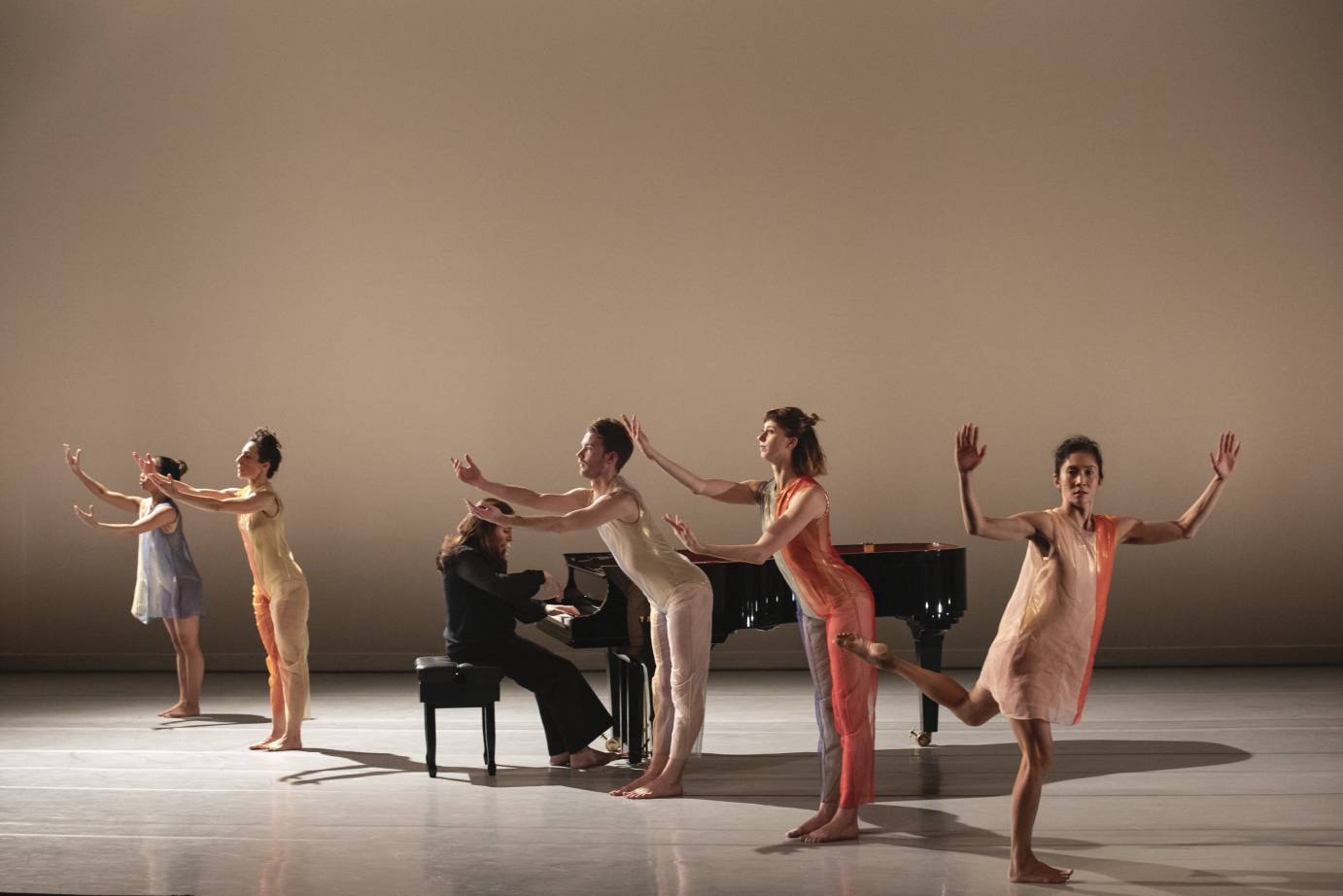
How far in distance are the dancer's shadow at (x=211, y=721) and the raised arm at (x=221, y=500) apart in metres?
1.51

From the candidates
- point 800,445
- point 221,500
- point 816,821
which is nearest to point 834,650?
point 816,821

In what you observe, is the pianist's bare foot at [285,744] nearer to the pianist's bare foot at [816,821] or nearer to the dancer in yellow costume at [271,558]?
the dancer in yellow costume at [271,558]

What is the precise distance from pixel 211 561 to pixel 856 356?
176 inches

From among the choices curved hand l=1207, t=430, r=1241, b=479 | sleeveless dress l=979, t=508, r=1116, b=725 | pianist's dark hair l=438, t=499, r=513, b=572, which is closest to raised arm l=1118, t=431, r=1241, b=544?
curved hand l=1207, t=430, r=1241, b=479

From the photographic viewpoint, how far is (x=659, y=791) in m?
5.50

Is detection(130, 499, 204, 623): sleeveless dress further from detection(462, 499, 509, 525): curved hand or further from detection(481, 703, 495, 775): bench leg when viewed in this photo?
detection(462, 499, 509, 525): curved hand

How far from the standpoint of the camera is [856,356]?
9.35 m

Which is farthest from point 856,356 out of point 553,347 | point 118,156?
point 118,156

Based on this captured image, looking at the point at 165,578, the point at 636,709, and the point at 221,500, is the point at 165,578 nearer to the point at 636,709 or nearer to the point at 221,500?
the point at 221,500

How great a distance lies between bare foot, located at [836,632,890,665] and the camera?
4.29m

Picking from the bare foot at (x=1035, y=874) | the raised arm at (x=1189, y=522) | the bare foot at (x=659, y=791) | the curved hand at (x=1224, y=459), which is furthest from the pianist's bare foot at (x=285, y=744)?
the curved hand at (x=1224, y=459)

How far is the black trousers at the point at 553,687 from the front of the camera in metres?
6.19

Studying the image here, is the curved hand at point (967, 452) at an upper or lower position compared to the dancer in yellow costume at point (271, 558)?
upper

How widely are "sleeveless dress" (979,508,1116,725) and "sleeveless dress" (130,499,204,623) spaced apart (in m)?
A: 5.08
